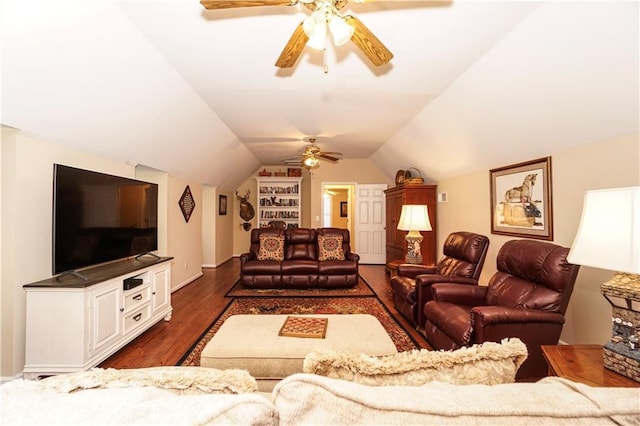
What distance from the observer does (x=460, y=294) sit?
2.73 metres

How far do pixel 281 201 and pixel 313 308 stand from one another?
417 centimetres

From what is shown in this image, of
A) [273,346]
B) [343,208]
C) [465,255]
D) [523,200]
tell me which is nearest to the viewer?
[273,346]

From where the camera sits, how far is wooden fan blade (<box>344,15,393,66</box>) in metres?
1.51

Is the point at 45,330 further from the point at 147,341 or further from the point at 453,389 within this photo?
the point at 453,389

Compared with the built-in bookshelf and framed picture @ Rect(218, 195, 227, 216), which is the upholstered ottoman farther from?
the built-in bookshelf

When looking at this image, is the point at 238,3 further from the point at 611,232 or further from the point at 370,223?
the point at 370,223

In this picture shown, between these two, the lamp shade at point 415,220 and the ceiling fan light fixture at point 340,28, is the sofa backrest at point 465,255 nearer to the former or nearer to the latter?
the lamp shade at point 415,220

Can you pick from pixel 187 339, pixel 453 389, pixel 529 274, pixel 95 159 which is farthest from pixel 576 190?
pixel 95 159

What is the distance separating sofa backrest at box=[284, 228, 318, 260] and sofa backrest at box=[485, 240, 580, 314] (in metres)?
3.07

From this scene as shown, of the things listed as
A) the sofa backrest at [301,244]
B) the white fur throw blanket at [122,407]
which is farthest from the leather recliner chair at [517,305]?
the sofa backrest at [301,244]

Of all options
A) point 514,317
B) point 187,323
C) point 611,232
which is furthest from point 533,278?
point 187,323

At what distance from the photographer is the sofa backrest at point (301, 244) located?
512 cm

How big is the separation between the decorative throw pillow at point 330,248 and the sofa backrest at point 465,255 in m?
1.84

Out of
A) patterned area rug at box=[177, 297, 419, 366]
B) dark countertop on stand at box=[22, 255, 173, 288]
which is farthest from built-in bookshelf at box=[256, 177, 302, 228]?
dark countertop on stand at box=[22, 255, 173, 288]
